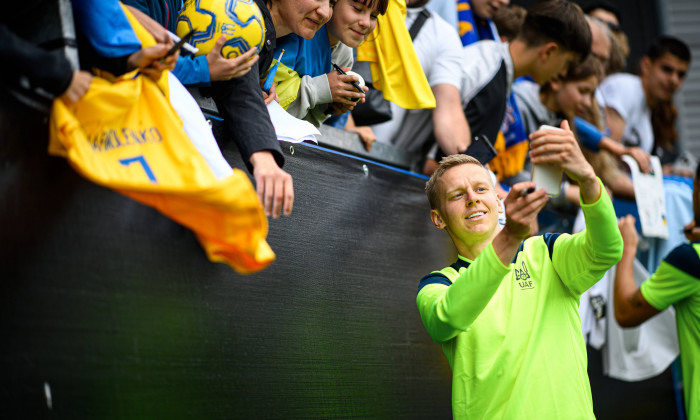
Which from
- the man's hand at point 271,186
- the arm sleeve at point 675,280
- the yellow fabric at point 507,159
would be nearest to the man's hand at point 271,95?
the man's hand at point 271,186

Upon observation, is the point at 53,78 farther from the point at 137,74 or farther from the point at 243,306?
the point at 243,306

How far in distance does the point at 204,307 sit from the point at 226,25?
0.83m

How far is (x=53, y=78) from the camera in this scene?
1.87 meters

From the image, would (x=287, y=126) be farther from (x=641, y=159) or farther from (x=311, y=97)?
(x=641, y=159)

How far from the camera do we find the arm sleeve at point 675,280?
12.1 feet

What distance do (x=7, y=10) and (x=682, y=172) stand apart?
5.13m

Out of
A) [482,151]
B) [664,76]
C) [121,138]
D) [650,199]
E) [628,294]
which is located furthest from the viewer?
[664,76]

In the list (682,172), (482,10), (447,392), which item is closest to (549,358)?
(447,392)

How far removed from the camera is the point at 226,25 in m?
2.32

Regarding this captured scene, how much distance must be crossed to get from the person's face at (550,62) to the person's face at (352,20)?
1473mm

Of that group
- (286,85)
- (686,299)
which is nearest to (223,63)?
(286,85)

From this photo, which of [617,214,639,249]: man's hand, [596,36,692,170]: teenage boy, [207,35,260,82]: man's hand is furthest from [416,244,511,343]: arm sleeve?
[596,36,692,170]: teenage boy

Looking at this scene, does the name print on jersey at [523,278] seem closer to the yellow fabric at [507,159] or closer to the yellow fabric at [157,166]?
the yellow fabric at [157,166]

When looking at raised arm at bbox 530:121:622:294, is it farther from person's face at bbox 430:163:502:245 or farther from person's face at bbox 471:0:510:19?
person's face at bbox 471:0:510:19
